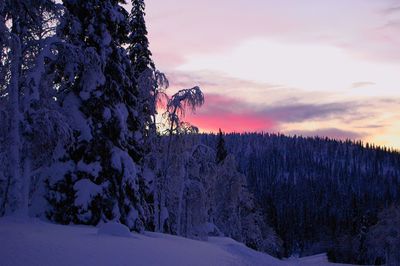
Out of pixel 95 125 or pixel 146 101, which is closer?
pixel 95 125

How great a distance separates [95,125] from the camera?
19.7 meters

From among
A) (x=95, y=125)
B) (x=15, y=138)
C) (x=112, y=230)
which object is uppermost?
(x=95, y=125)

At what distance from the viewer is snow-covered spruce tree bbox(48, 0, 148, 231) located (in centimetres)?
1833

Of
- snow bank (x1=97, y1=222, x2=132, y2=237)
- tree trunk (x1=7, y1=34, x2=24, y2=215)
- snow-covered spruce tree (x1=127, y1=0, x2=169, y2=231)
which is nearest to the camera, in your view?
tree trunk (x1=7, y1=34, x2=24, y2=215)

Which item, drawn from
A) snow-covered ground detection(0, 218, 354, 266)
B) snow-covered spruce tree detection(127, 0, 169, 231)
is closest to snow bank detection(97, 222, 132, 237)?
snow-covered ground detection(0, 218, 354, 266)

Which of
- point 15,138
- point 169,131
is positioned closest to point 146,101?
point 169,131

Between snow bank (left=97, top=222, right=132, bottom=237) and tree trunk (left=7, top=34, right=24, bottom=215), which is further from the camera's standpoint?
snow bank (left=97, top=222, right=132, bottom=237)

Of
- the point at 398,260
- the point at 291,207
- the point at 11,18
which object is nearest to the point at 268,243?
the point at 398,260

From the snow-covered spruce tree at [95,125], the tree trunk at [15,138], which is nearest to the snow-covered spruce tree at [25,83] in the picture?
Result: the tree trunk at [15,138]

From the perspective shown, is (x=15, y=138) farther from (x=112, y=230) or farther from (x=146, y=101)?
(x=146, y=101)

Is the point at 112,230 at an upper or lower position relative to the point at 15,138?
lower

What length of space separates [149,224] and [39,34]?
1340cm

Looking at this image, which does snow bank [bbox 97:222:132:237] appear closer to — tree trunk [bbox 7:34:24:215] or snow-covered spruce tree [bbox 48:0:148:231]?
tree trunk [bbox 7:34:24:215]

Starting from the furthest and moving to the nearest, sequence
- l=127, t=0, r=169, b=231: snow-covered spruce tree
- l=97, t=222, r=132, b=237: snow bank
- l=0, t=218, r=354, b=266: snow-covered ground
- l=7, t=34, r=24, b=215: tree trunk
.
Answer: l=127, t=0, r=169, b=231: snow-covered spruce tree, l=97, t=222, r=132, b=237: snow bank, l=7, t=34, r=24, b=215: tree trunk, l=0, t=218, r=354, b=266: snow-covered ground
